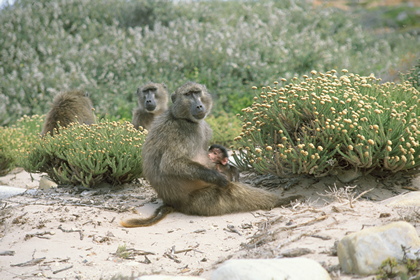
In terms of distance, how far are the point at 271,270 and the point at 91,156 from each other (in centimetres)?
349

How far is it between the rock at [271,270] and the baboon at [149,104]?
524 cm

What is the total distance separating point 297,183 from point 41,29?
10166 millimetres

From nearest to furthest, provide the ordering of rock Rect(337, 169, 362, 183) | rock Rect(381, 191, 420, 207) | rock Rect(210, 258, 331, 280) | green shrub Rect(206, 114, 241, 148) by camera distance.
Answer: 1. rock Rect(210, 258, 331, 280)
2. rock Rect(381, 191, 420, 207)
3. rock Rect(337, 169, 362, 183)
4. green shrub Rect(206, 114, 241, 148)

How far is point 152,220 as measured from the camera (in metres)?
4.95

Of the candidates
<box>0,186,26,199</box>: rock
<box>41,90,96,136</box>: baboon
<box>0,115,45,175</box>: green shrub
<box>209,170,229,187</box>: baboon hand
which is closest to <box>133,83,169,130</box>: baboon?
<box>41,90,96,136</box>: baboon

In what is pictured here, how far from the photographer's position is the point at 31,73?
39.5 feet

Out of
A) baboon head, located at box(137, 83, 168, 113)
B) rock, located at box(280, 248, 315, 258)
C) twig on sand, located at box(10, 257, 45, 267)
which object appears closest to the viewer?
rock, located at box(280, 248, 315, 258)

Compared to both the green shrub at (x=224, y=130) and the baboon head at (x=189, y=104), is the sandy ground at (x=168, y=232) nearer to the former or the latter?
the baboon head at (x=189, y=104)

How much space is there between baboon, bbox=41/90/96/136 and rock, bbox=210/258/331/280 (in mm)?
4836

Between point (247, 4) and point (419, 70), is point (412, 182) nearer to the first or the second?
point (419, 70)

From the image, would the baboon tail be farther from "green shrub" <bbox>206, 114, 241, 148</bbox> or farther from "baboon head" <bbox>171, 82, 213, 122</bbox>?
"green shrub" <bbox>206, 114, 241, 148</bbox>

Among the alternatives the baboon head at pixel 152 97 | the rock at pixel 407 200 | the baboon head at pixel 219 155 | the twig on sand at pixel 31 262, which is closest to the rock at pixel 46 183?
the baboon head at pixel 152 97

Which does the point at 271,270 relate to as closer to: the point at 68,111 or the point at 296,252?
the point at 296,252

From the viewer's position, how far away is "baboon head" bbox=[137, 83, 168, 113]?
787 centimetres
